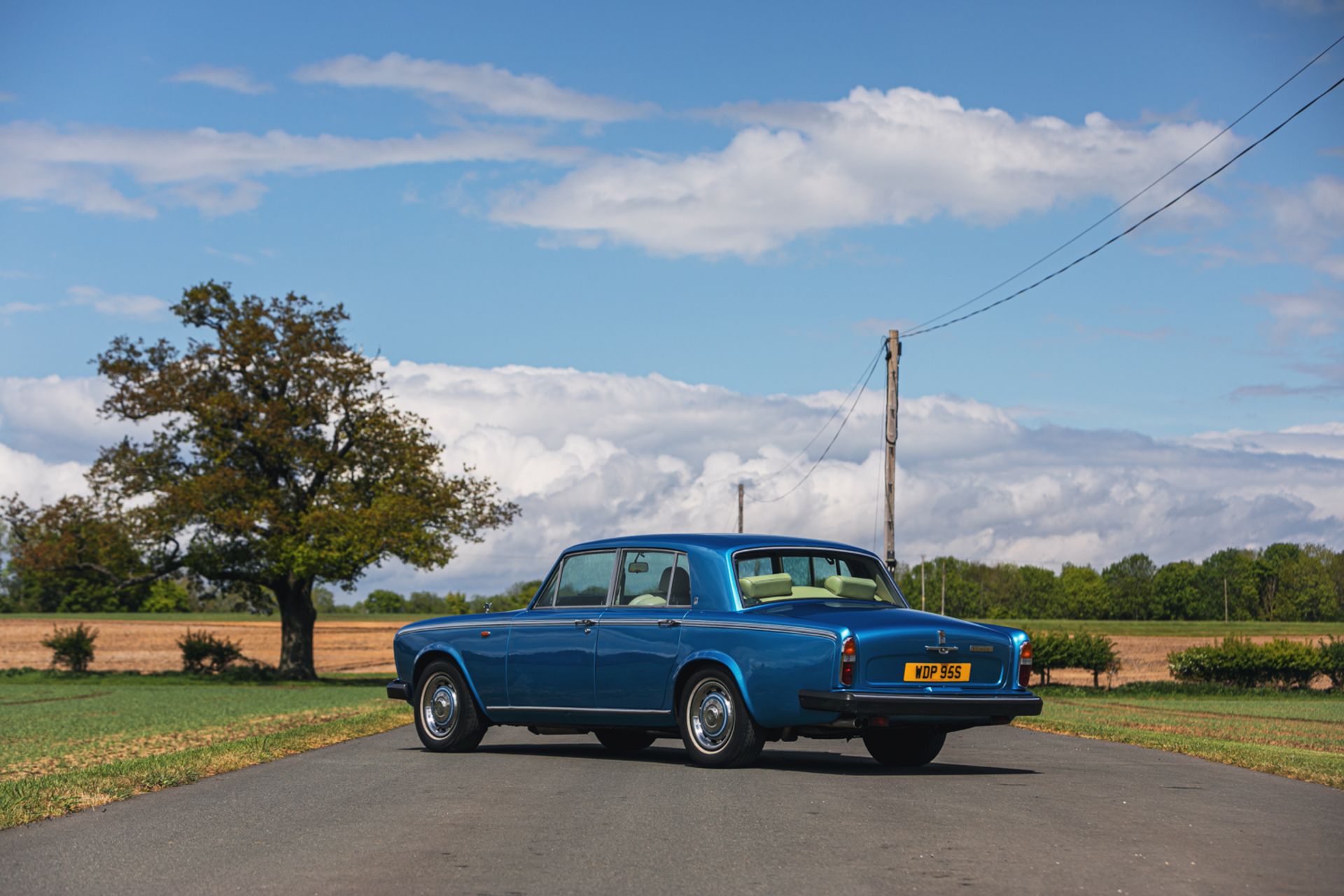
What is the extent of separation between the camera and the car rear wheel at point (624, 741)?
1343 centimetres

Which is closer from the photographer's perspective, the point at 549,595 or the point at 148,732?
the point at 549,595

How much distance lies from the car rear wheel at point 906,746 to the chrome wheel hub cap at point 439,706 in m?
3.61

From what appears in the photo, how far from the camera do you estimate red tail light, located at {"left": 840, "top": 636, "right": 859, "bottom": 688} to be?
10.4 metres

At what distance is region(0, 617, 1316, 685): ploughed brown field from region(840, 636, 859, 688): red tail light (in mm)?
52595

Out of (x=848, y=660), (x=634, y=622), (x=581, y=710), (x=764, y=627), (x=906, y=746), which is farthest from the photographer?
(x=581, y=710)

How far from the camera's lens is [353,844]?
7.49 meters

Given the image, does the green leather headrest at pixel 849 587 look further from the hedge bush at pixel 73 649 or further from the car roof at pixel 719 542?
the hedge bush at pixel 73 649

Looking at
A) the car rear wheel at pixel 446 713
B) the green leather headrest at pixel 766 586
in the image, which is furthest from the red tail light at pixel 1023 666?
the car rear wheel at pixel 446 713

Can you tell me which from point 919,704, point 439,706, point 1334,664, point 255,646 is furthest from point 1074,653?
point 919,704

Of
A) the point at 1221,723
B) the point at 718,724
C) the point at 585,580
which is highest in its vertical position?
the point at 585,580

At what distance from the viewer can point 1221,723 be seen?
26.2m

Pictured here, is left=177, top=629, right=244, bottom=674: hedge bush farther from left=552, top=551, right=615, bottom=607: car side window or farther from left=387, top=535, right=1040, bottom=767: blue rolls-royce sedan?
left=552, top=551, right=615, bottom=607: car side window

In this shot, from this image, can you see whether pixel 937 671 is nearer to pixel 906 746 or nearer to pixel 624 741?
pixel 906 746

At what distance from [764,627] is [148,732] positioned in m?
13.7
